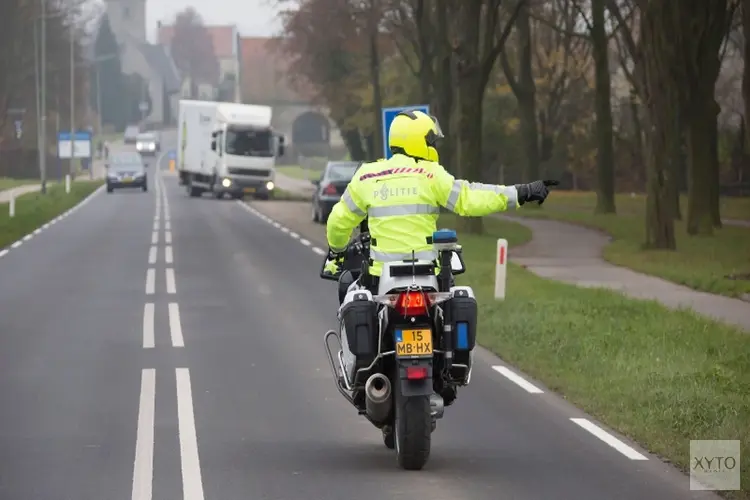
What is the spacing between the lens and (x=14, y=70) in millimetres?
79250

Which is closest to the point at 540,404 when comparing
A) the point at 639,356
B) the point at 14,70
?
the point at 639,356

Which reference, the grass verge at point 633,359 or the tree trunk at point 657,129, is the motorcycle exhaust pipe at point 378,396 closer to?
the grass verge at point 633,359

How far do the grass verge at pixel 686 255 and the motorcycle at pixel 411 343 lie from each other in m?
13.3

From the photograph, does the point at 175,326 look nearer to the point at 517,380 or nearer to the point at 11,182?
the point at 517,380

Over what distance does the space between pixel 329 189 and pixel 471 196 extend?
35009mm

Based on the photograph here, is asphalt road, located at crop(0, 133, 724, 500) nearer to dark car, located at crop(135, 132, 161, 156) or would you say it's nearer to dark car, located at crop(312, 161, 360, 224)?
dark car, located at crop(312, 161, 360, 224)

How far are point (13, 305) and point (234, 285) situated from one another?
3.93m

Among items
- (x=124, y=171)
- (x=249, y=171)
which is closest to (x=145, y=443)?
(x=249, y=171)

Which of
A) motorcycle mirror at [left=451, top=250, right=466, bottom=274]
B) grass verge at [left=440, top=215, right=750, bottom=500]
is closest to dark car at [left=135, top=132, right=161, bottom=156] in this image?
grass verge at [left=440, top=215, right=750, bottom=500]

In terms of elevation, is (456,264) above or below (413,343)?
above

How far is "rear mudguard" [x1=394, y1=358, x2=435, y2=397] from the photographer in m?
8.79

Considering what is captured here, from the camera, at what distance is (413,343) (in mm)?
8828

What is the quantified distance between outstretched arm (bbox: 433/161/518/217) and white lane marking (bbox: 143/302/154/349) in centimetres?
701

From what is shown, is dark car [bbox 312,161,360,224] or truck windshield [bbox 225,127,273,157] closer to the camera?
dark car [bbox 312,161,360,224]
